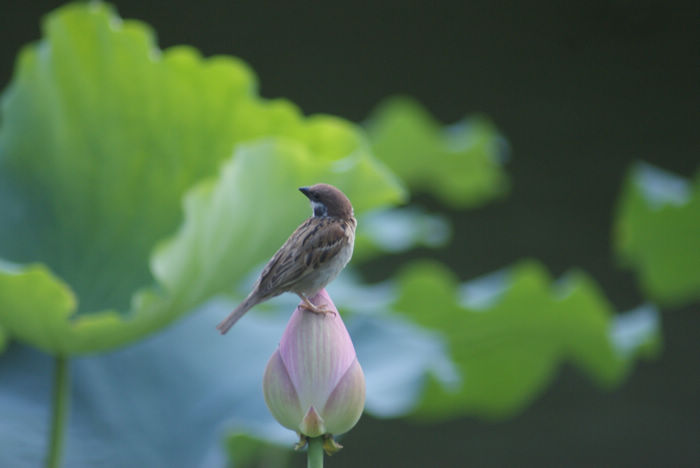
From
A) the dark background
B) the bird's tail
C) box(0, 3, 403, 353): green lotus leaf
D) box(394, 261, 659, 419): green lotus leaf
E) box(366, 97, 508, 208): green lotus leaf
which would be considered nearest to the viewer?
the bird's tail

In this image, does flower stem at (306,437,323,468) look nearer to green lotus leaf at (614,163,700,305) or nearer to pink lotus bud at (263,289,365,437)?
pink lotus bud at (263,289,365,437)

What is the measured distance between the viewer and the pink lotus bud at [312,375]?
0.33 meters

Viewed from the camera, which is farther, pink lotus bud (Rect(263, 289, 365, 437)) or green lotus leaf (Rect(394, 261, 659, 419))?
green lotus leaf (Rect(394, 261, 659, 419))

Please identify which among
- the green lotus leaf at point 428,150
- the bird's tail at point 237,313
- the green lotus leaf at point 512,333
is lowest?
the bird's tail at point 237,313

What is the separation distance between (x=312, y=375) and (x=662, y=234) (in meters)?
1.11

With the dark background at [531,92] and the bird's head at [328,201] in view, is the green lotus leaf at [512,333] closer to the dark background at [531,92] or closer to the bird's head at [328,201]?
the bird's head at [328,201]

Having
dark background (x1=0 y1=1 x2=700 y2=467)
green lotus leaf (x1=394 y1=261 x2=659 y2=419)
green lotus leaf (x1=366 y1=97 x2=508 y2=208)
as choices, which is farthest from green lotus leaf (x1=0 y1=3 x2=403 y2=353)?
dark background (x1=0 y1=1 x2=700 y2=467)

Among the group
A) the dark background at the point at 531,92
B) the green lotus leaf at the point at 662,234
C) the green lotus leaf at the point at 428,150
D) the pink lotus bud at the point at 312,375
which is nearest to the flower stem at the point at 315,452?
the pink lotus bud at the point at 312,375

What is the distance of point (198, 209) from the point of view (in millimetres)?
672

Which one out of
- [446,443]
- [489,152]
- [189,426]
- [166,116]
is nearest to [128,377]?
[189,426]

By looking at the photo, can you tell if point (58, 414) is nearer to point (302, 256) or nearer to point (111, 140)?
point (111, 140)

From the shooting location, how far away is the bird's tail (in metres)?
0.31

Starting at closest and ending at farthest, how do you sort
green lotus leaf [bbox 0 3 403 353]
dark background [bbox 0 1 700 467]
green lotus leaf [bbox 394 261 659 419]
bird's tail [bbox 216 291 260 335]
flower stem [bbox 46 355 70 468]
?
bird's tail [bbox 216 291 260 335] < flower stem [bbox 46 355 70 468] < green lotus leaf [bbox 0 3 403 353] < green lotus leaf [bbox 394 261 659 419] < dark background [bbox 0 1 700 467]

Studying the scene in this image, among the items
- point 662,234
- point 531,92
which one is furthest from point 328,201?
point 531,92
